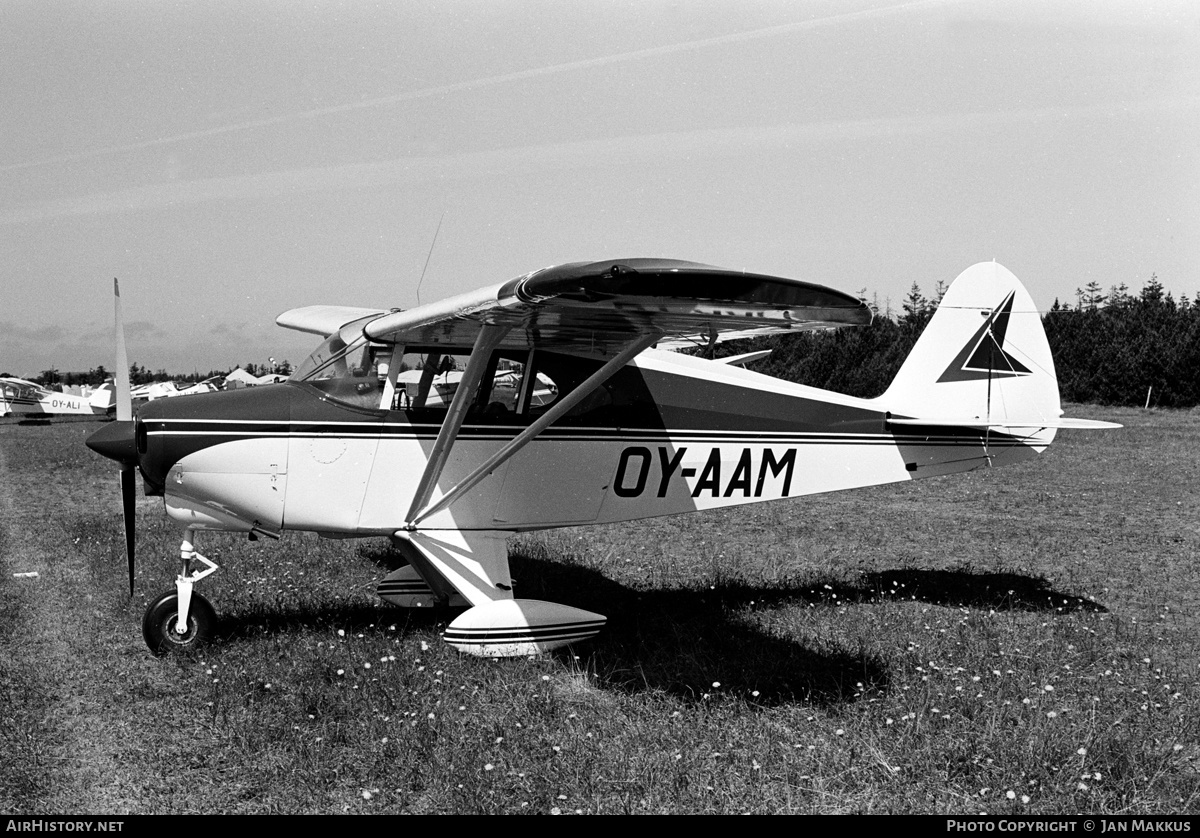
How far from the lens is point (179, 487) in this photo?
5.98 metres

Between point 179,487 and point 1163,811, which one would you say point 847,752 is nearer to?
point 1163,811

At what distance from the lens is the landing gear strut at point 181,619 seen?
5.95 m

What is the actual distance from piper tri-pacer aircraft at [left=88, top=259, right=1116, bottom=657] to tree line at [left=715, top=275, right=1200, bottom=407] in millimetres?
28204

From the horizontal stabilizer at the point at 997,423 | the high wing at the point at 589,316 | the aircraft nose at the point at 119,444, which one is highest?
the high wing at the point at 589,316

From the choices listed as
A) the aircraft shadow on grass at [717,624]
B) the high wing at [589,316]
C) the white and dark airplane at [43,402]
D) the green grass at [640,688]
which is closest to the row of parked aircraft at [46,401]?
the white and dark airplane at [43,402]

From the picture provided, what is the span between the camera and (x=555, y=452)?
21.7ft

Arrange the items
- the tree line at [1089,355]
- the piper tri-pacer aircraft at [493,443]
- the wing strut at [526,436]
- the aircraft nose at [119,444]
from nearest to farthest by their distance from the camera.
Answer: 1. the wing strut at [526,436]
2. the piper tri-pacer aircraft at [493,443]
3. the aircraft nose at [119,444]
4. the tree line at [1089,355]

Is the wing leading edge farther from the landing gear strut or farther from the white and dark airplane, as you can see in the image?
Answer: the white and dark airplane

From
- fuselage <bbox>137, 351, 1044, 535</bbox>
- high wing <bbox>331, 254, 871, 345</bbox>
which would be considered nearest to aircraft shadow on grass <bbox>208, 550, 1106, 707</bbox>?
fuselage <bbox>137, 351, 1044, 535</bbox>

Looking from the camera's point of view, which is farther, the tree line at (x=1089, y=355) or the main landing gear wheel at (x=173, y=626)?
the tree line at (x=1089, y=355)

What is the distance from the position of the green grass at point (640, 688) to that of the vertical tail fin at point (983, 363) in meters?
1.50

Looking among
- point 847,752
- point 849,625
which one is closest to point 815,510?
point 849,625

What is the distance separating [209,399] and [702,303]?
3507 mm

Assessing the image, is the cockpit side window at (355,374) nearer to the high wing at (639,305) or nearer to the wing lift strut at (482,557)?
the high wing at (639,305)
